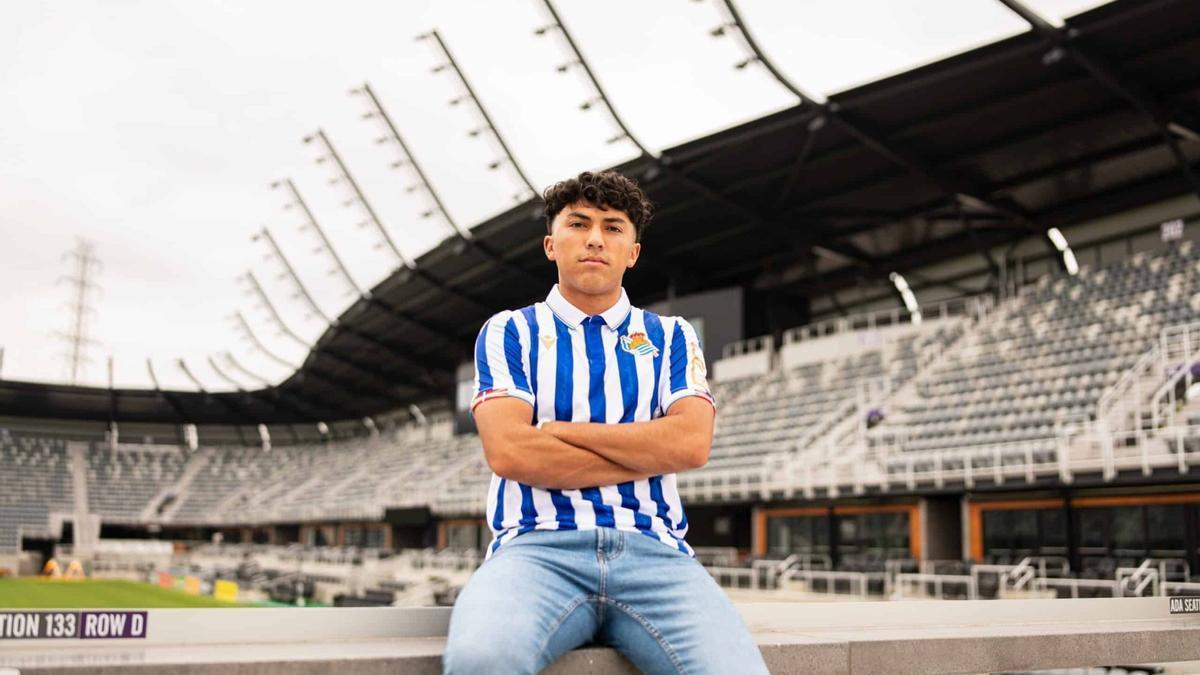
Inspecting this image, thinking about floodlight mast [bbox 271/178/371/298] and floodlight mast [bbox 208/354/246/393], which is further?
floodlight mast [bbox 208/354/246/393]

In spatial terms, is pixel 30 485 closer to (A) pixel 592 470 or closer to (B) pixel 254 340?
(B) pixel 254 340

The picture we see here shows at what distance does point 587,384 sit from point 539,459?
32 centimetres

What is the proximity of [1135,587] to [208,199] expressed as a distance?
48036 millimetres

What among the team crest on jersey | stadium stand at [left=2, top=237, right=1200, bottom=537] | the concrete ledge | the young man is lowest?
the concrete ledge

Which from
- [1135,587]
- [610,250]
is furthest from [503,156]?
[610,250]

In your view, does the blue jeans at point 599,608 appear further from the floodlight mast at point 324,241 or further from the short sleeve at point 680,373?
the floodlight mast at point 324,241

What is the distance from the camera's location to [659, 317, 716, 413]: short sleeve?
319 cm

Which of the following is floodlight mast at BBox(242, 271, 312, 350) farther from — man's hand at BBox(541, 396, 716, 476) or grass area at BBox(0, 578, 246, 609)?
man's hand at BBox(541, 396, 716, 476)

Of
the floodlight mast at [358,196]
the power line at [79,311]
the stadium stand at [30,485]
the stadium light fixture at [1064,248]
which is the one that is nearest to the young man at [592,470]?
the stadium light fixture at [1064,248]

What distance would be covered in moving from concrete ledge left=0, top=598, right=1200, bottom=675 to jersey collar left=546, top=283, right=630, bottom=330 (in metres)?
0.93

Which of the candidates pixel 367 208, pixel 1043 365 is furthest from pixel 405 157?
pixel 1043 365

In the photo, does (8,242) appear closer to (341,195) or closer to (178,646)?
(341,195)

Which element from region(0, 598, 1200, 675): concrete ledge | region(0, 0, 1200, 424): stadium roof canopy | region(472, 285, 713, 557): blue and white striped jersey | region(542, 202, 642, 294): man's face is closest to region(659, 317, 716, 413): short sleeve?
region(472, 285, 713, 557): blue and white striped jersey

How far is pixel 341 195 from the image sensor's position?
4234cm
